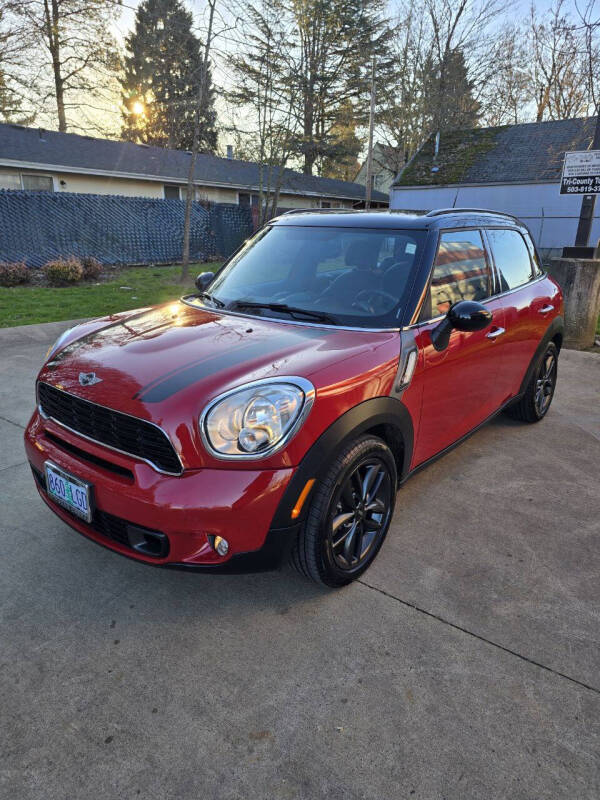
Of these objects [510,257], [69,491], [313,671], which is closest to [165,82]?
[510,257]

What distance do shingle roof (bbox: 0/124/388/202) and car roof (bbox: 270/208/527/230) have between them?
61.9ft

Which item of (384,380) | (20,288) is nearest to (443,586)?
(384,380)

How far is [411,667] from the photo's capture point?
203cm

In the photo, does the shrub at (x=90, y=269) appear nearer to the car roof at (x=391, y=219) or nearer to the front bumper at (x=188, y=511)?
the car roof at (x=391, y=219)

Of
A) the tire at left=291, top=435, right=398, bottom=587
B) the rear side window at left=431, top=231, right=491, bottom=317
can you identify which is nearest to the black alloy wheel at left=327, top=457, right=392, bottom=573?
the tire at left=291, top=435, right=398, bottom=587

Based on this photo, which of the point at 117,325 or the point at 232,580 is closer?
the point at 232,580

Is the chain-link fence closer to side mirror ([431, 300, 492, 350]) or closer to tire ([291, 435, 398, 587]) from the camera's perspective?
side mirror ([431, 300, 492, 350])

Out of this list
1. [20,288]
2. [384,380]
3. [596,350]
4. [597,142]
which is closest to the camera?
[384,380]

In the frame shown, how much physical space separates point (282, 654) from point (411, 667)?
50cm

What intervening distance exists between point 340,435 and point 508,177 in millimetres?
23064

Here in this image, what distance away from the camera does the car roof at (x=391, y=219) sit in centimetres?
300

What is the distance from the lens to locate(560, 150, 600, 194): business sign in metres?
7.37

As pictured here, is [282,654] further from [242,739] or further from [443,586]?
[443,586]

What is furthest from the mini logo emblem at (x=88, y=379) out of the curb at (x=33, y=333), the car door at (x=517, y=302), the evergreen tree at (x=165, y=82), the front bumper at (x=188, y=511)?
the evergreen tree at (x=165, y=82)
